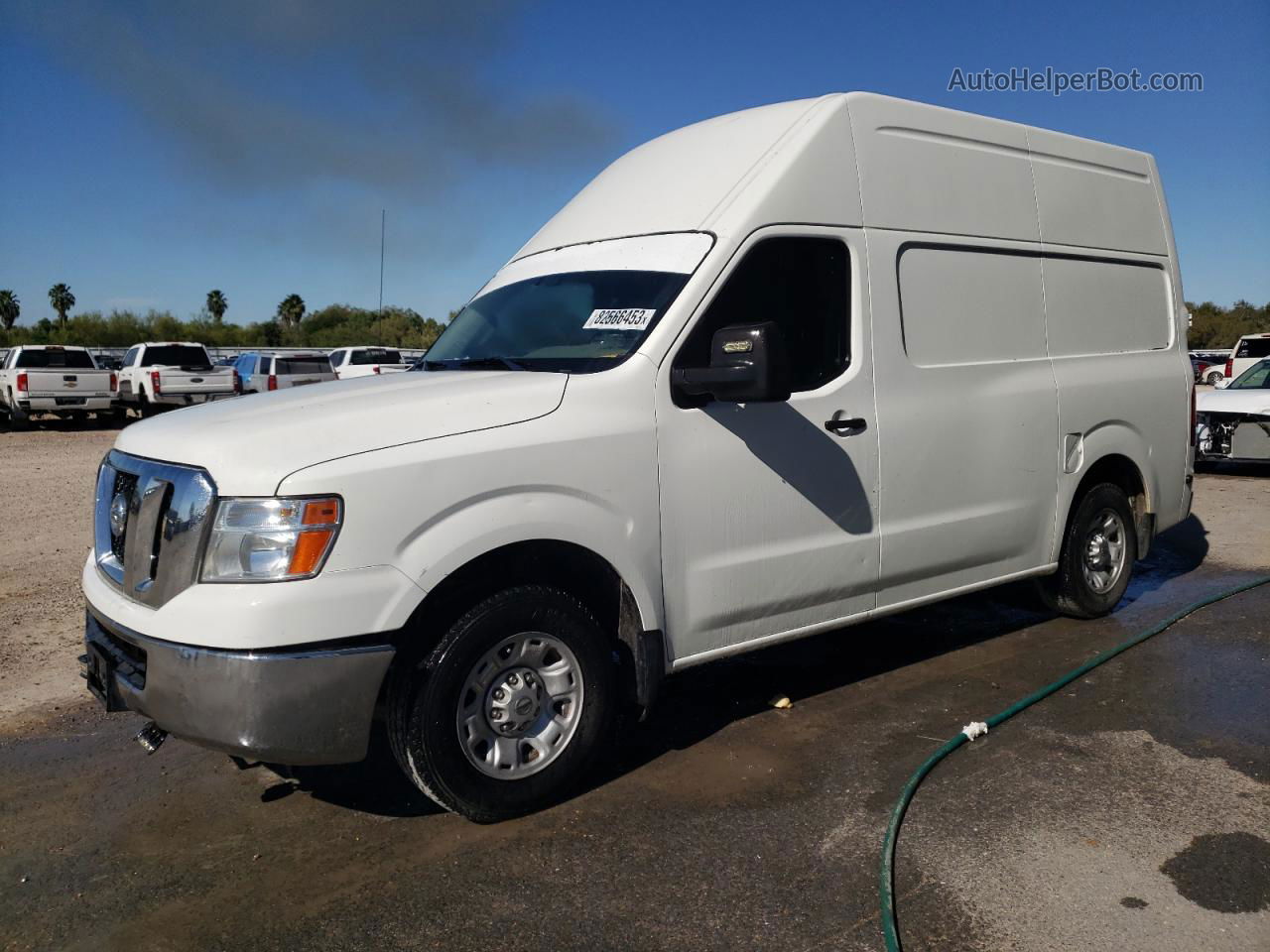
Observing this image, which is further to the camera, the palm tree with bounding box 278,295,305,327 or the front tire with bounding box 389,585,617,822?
the palm tree with bounding box 278,295,305,327

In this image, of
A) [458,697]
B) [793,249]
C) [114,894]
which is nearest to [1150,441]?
[793,249]

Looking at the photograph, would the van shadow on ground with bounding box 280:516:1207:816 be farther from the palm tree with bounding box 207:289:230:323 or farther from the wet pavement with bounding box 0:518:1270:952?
the palm tree with bounding box 207:289:230:323

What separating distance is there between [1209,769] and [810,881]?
1.96 metres

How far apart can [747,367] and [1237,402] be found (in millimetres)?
11643

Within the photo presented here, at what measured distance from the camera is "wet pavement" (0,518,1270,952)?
126 inches

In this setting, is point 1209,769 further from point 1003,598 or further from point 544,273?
point 544,273

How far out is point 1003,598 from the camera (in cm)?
716

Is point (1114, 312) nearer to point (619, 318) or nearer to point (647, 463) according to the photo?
A: point (619, 318)

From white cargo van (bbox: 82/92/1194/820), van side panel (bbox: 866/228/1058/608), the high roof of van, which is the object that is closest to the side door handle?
white cargo van (bbox: 82/92/1194/820)

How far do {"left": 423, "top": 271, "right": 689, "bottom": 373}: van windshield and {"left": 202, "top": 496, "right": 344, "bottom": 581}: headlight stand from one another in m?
1.23

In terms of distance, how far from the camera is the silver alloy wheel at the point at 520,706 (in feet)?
12.3

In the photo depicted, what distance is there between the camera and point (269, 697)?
10.9ft

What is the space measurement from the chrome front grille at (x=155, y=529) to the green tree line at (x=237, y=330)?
51.2 meters

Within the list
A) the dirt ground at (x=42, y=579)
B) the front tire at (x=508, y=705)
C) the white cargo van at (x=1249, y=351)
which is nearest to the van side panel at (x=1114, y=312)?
the front tire at (x=508, y=705)
